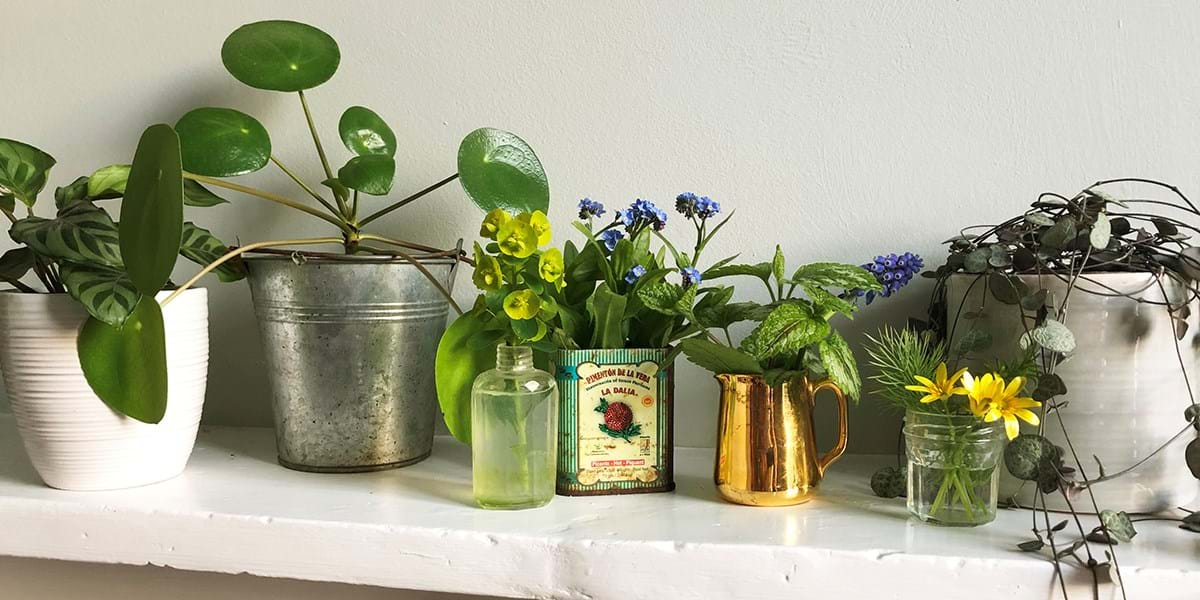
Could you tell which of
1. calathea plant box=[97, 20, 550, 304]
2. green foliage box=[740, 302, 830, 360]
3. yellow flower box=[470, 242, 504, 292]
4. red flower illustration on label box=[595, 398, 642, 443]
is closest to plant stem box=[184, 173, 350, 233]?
calathea plant box=[97, 20, 550, 304]

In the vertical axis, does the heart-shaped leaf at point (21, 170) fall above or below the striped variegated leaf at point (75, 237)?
above

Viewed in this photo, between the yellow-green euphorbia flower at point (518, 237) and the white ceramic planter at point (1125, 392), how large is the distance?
1.41 feet

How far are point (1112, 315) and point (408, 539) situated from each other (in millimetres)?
608

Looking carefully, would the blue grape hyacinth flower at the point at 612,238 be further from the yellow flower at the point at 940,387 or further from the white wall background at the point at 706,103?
the yellow flower at the point at 940,387

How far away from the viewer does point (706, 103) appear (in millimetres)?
1009

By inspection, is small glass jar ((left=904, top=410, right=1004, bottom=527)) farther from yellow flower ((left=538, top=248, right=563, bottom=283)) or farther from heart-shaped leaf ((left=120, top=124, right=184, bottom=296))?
heart-shaped leaf ((left=120, top=124, right=184, bottom=296))

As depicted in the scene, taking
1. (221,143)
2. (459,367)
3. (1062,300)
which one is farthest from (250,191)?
(1062,300)

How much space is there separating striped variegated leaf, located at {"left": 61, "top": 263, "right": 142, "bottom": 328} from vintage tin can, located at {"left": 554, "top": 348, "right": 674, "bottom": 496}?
0.39 meters

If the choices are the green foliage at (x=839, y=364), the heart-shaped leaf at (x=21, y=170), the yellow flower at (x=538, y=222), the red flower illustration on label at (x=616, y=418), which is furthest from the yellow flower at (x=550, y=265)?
the heart-shaped leaf at (x=21, y=170)

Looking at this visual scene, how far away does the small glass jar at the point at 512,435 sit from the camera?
79 cm

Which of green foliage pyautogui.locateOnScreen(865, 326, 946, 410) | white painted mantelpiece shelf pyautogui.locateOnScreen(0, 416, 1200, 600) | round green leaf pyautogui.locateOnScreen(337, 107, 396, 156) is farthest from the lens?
round green leaf pyautogui.locateOnScreen(337, 107, 396, 156)

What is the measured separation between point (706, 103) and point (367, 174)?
1.26 feet

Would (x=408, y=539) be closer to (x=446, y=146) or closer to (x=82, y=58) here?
(x=446, y=146)

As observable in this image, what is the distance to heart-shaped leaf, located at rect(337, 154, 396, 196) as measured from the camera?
924 millimetres
